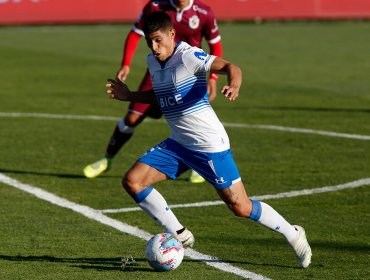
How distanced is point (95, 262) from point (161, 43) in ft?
6.43

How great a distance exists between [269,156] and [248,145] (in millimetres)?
904

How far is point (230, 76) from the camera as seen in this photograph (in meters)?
7.85

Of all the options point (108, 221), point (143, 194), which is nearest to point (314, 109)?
point (108, 221)

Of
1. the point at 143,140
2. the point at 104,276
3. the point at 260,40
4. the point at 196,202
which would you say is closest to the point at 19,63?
the point at 260,40

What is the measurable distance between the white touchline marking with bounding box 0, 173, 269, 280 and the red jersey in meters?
2.39

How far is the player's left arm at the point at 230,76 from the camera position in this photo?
7.66 m

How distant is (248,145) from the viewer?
15008 millimetres

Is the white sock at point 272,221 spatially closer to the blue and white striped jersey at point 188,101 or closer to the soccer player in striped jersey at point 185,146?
the soccer player in striped jersey at point 185,146

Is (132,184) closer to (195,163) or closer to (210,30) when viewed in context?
(195,163)

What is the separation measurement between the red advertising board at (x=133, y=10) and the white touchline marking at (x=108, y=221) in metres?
26.8

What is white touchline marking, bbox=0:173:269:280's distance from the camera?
8477 millimetres

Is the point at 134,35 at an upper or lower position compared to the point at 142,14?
lower

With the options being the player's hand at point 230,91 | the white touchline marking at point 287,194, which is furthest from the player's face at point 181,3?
the player's hand at point 230,91

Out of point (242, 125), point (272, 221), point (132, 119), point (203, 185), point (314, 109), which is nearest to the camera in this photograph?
point (272, 221)
